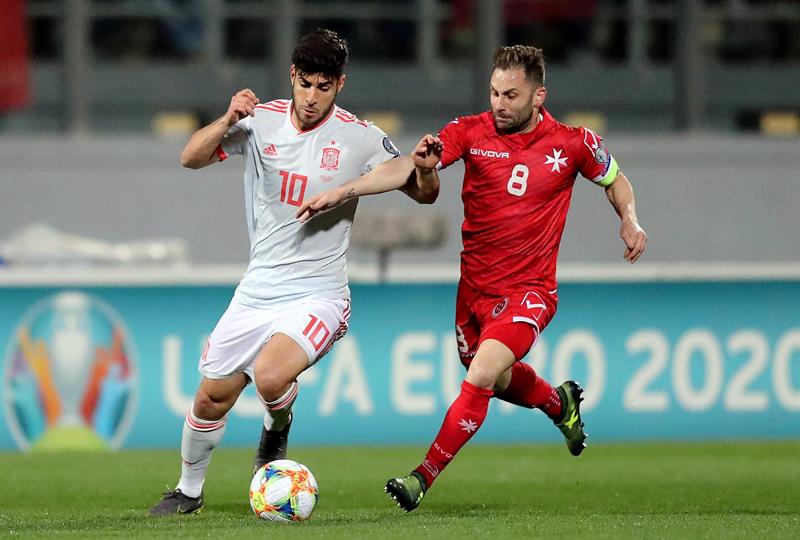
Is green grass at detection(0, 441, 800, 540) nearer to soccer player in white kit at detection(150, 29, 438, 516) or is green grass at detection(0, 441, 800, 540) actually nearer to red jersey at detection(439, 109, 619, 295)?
soccer player in white kit at detection(150, 29, 438, 516)

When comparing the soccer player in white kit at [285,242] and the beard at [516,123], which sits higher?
the beard at [516,123]

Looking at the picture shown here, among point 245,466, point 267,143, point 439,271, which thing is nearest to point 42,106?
point 439,271

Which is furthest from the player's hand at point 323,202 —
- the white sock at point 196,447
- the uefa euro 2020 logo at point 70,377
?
the uefa euro 2020 logo at point 70,377

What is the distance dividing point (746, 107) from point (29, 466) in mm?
8698

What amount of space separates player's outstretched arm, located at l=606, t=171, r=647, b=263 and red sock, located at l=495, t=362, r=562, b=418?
852 millimetres

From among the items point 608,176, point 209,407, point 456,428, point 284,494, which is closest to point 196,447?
point 209,407

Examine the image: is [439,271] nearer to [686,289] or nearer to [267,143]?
[686,289]

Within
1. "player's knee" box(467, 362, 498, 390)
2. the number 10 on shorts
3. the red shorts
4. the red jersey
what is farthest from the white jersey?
"player's knee" box(467, 362, 498, 390)

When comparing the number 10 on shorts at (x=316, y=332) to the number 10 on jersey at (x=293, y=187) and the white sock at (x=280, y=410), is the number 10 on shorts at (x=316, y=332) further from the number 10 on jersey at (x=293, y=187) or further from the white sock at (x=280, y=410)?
the number 10 on jersey at (x=293, y=187)

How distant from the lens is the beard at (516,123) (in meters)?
6.71

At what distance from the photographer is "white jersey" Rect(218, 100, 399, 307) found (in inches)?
263

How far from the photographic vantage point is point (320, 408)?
10.5 m

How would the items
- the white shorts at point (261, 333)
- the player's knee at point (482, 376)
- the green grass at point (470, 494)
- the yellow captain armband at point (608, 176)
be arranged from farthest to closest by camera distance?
the yellow captain armband at point (608, 176) → the white shorts at point (261, 333) → the player's knee at point (482, 376) → the green grass at point (470, 494)

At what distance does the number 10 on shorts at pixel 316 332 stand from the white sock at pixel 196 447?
0.55 m
